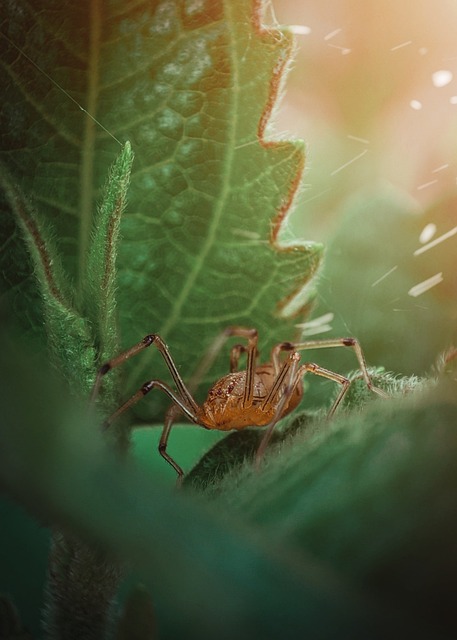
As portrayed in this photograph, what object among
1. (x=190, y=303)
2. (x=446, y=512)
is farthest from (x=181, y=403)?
(x=446, y=512)

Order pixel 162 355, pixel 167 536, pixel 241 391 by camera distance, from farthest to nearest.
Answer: pixel 241 391
pixel 162 355
pixel 167 536

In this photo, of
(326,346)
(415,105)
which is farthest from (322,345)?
(415,105)

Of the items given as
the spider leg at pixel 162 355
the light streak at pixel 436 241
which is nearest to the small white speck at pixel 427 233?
the light streak at pixel 436 241

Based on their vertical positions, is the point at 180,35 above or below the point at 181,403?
above

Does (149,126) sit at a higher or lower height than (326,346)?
higher

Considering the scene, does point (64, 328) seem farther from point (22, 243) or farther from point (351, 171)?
point (351, 171)

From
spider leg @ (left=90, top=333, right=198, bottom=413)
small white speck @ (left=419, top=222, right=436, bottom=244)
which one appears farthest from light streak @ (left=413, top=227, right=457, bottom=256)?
spider leg @ (left=90, top=333, right=198, bottom=413)

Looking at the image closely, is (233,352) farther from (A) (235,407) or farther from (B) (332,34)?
(B) (332,34)
